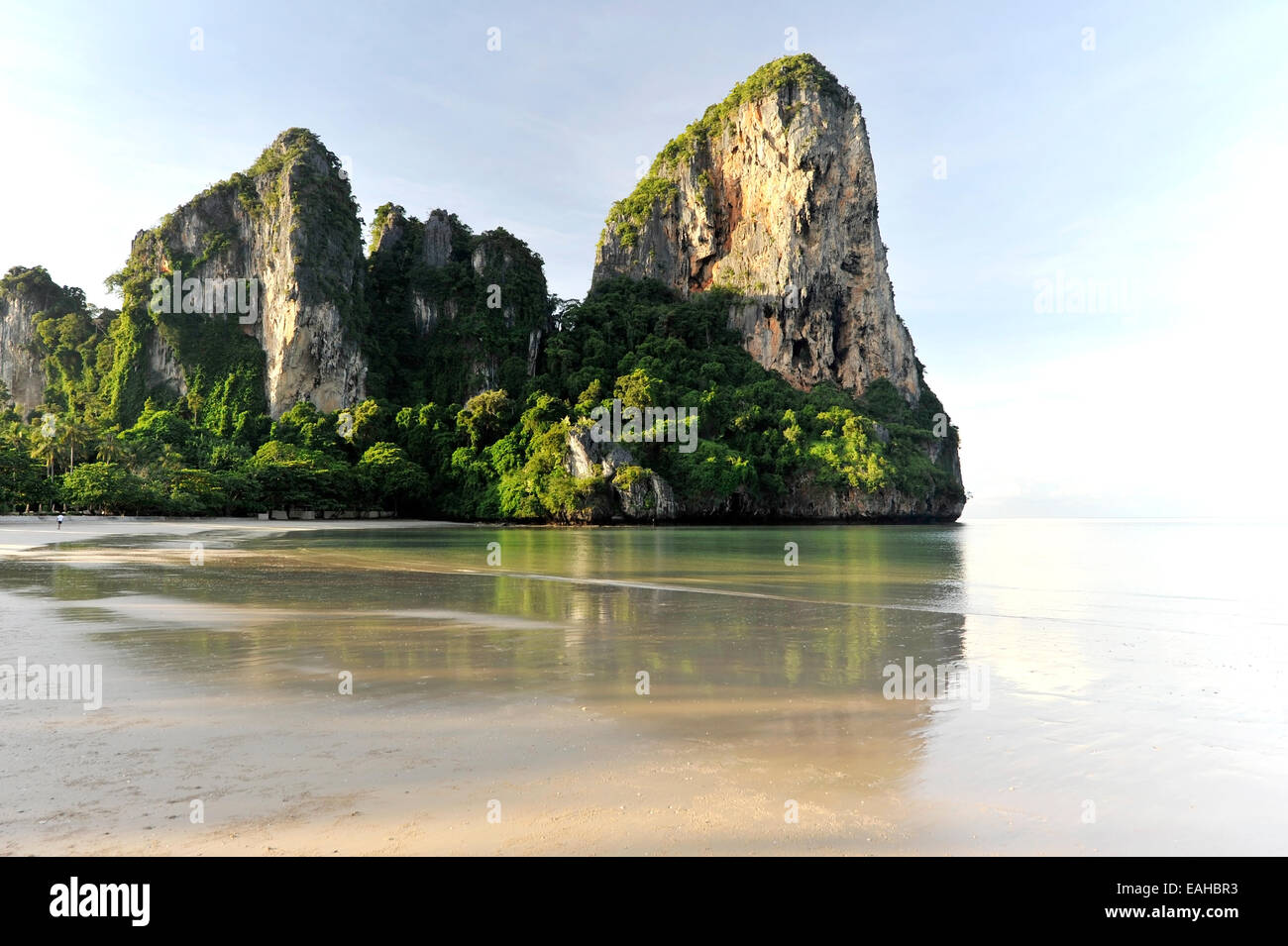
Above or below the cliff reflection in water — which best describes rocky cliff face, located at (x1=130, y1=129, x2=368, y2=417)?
above

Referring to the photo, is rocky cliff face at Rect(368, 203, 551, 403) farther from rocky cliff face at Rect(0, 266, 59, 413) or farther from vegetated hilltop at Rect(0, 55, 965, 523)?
rocky cliff face at Rect(0, 266, 59, 413)

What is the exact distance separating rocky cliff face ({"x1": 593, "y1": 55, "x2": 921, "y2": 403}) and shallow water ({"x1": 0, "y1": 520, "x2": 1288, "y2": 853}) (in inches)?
3117

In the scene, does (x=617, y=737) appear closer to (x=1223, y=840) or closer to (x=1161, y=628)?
(x=1223, y=840)

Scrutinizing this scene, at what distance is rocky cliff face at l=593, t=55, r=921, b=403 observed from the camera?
9050cm

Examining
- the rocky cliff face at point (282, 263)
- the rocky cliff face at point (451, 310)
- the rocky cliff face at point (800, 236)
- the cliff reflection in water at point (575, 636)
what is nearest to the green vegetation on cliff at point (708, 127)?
the rocky cliff face at point (800, 236)

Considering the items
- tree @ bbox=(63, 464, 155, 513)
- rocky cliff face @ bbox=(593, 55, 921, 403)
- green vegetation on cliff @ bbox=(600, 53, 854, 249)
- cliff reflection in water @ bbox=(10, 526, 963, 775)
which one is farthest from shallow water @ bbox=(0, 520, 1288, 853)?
green vegetation on cliff @ bbox=(600, 53, 854, 249)

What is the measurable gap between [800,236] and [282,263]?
6314 centimetres

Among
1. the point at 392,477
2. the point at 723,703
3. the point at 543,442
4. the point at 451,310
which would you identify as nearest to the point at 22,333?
the point at 451,310

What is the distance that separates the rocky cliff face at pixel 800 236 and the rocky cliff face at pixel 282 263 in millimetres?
38888

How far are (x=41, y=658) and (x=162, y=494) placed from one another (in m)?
49.7

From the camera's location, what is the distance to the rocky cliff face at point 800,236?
90.5m

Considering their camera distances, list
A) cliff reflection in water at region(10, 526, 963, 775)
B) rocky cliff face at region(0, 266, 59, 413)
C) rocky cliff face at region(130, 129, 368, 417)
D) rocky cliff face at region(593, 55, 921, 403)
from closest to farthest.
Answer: cliff reflection in water at region(10, 526, 963, 775), rocky cliff face at region(130, 129, 368, 417), rocky cliff face at region(0, 266, 59, 413), rocky cliff face at region(593, 55, 921, 403)
